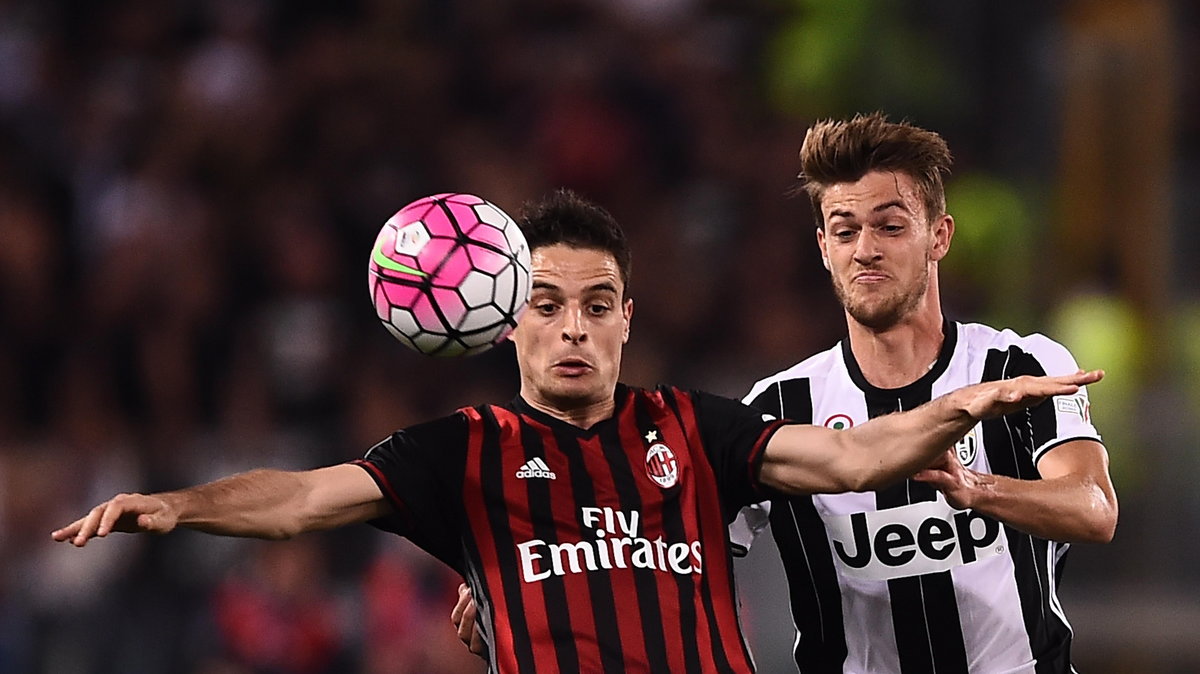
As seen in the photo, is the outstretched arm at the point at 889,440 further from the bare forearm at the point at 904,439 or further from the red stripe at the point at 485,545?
the red stripe at the point at 485,545

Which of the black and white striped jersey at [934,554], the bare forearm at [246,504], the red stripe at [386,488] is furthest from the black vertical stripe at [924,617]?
the bare forearm at [246,504]

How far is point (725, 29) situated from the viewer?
10750 millimetres

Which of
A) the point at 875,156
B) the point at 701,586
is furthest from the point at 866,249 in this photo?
the point at 701,586

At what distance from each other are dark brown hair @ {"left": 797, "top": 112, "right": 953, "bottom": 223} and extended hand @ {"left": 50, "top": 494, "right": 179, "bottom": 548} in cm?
193

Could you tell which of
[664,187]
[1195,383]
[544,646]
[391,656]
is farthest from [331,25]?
[544,646]

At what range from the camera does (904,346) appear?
4.72 metres

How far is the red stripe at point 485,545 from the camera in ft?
13.2

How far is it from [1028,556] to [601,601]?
4.08ft

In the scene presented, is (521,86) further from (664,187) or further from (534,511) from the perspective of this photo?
(534,511)

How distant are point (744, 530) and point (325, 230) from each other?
5147 mm

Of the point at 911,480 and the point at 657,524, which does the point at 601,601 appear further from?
the point at 911,480

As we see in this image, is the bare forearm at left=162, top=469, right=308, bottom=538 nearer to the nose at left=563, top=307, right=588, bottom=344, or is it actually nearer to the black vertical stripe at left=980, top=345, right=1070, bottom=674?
the nose at left=563, top=307, right=588, bottom=344

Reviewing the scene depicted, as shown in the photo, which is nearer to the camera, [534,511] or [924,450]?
[924,450]

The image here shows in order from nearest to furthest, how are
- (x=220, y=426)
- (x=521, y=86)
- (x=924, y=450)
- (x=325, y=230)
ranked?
(x=924, y=450), (x=220, y=426), (x=325, y=230), (x=521, y=86)
